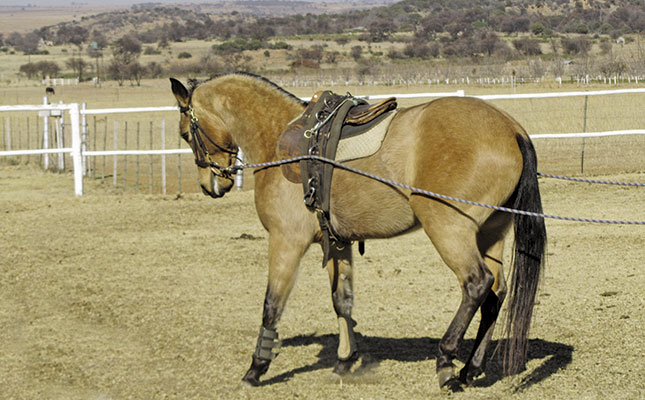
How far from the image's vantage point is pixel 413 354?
6.13 metres

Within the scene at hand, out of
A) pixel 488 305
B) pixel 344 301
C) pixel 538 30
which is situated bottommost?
pixel 344 301

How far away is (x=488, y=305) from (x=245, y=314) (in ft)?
8.98

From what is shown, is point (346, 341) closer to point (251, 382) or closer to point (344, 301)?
point (344, 301)

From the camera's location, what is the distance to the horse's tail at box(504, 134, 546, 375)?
16.4ft

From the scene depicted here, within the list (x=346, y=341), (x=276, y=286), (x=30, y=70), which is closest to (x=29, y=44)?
(x=30, y=70)

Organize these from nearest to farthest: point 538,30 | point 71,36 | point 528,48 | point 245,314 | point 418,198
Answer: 1. point 418,198
2. point 245,314
3. point 528,48
4. point 538,30
5. point 71,36

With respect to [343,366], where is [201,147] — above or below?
above

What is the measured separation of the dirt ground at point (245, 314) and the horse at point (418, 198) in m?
0.41

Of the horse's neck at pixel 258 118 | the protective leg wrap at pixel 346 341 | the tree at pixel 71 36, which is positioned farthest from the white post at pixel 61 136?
the tree at pixel 71 36

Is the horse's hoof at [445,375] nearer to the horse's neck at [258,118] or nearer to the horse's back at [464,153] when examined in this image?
the horse's back at [464,153]

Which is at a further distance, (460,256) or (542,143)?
(542,143)

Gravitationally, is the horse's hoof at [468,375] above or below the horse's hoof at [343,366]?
above

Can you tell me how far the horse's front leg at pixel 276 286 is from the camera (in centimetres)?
538

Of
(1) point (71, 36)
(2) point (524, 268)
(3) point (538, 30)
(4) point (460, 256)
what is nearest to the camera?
(4) point (460, 256)
